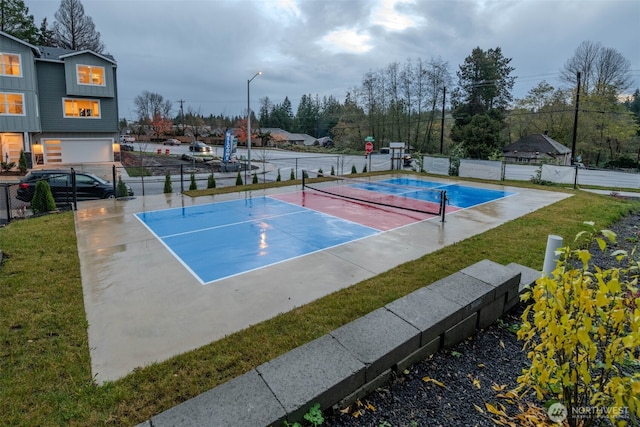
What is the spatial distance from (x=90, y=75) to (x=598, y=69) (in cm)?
4909

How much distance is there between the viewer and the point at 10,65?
2191 centimetres

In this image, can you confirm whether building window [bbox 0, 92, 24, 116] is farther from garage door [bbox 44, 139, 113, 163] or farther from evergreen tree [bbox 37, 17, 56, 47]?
evergreen tree [bbox 37, 17, 56, 47]

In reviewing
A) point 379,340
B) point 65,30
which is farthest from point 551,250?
point 65,30

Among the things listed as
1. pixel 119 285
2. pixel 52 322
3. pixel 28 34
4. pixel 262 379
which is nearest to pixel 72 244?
pixel 119 285

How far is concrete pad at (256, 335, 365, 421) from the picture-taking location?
8.02ft

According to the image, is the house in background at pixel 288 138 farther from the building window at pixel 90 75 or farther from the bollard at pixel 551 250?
the bollard at pixel 551 250

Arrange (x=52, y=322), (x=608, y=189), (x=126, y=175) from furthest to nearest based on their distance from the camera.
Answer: (x=126, y=175)
(x=608, y=189)
(x=52, y=322)

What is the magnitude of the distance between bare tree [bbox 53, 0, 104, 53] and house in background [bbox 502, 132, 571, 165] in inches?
1808

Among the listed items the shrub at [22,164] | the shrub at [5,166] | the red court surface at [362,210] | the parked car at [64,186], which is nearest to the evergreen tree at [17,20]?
the shrub at [5,166]

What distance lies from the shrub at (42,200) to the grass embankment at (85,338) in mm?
3351

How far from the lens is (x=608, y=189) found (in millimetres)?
17312

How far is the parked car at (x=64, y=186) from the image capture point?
11711 millimetres

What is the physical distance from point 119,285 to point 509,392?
5.33 m

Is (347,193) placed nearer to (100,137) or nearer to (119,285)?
(119,285)
